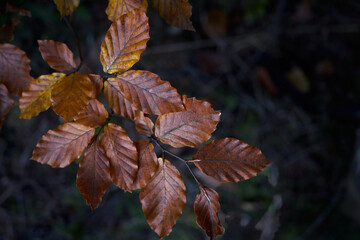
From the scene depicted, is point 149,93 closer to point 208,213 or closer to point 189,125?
point 189,125

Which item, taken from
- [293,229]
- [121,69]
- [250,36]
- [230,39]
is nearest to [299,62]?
[250,36]

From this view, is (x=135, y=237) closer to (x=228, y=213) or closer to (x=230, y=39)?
(x=228, y=213)

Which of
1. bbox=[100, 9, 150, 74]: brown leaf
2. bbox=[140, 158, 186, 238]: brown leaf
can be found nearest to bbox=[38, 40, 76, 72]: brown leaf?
bbox=[100, 9, 150, 74]: brown leaf

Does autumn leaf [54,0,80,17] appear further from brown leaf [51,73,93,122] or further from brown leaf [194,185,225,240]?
brown leaf [194,185,225,240]

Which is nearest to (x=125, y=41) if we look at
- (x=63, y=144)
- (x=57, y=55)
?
(x=57, y=55)

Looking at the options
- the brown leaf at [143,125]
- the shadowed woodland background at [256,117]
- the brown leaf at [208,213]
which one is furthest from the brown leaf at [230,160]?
the shadowed woodland background at [256,117]
